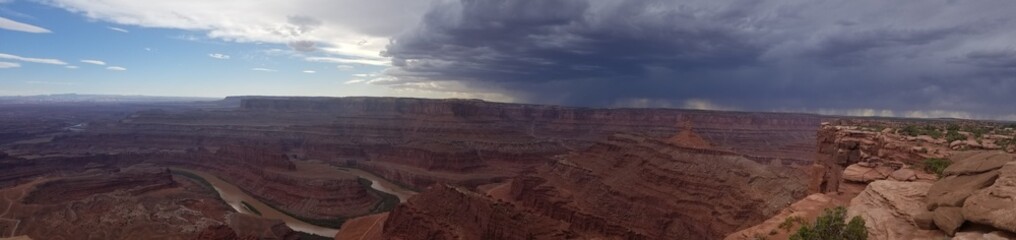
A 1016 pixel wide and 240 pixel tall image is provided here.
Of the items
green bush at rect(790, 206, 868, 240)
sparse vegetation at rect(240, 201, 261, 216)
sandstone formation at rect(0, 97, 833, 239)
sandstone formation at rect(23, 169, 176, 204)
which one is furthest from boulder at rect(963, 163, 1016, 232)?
sandstone formation at rect(23, 169, 176, 204)

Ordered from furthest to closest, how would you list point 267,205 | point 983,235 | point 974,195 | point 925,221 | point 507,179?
point 507,179 → point 267,205 → point 925,221 → point 974,195 → point 983,235

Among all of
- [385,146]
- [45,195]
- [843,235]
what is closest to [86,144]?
[385,146]

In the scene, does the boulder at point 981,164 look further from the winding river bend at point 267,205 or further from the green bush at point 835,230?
the winding river bend at point 267,205

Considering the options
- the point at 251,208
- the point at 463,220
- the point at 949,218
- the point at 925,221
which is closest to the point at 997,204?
the point at 949,218

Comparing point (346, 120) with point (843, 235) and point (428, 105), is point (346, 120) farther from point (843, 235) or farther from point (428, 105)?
point (843, 235)

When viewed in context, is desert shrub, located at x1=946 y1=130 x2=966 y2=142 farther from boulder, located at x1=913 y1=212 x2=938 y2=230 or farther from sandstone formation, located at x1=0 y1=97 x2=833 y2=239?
sandstone formation, located at x1=0 y1=97 x2=833 y2=239

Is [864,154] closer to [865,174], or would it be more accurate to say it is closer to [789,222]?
[865,174]
